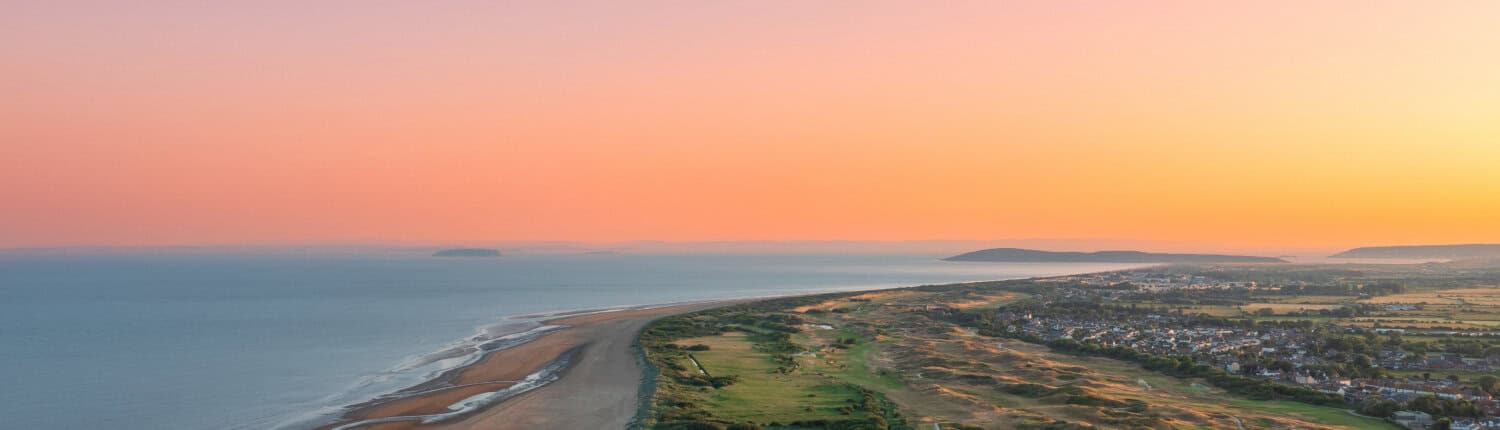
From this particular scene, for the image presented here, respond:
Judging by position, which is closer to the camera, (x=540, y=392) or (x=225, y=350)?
(x=540, y=392)

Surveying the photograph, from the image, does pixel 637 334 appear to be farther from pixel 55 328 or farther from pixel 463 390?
pixel 55 328

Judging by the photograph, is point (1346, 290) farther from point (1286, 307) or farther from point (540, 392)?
point (540, 392)

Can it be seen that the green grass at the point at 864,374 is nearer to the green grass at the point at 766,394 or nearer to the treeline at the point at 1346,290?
the green grass at the point at 766,394

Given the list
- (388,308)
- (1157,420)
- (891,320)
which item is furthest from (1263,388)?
(388,308)

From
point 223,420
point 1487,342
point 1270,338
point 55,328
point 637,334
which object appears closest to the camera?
point 223,420

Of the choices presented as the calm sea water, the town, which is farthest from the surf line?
the town

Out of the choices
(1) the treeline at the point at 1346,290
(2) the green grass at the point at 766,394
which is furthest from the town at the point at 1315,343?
(2) the green grass at the point at 766,394

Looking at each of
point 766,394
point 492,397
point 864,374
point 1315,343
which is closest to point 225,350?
point 492,397
